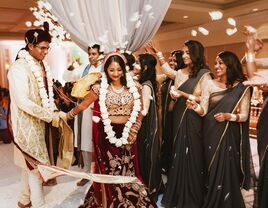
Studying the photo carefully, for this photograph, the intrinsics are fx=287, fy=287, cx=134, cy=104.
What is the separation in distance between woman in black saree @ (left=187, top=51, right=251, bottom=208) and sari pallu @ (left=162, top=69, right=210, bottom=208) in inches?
6.3

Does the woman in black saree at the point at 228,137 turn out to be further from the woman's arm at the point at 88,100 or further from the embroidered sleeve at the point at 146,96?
the woman's arm at the point at 88,100

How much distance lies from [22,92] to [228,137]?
70.5 inches

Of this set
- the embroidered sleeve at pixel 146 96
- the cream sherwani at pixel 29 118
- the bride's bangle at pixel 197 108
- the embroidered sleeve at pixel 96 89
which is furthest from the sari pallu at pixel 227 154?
the cream sherwani at pixel 29 118

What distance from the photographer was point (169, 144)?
3.46 metres

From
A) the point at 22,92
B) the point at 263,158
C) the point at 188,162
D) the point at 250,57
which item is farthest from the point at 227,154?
the point at 22,92

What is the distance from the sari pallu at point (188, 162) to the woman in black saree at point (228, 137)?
160 millimetres

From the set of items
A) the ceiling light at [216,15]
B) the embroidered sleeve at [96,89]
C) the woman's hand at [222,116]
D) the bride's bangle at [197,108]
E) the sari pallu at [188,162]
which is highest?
the ceiling light at [216,15]

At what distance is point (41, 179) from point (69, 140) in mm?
438

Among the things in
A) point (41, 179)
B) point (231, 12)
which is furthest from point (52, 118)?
point (231, 12)

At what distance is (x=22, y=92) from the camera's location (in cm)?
243

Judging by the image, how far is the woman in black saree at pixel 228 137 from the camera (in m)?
2.43

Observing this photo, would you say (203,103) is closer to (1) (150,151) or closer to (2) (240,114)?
(2) (240,114)

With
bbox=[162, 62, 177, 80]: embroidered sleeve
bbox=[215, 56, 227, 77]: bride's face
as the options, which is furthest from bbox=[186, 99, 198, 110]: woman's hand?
bbox=[162, 62, 177, 80]: embroidered sleeve

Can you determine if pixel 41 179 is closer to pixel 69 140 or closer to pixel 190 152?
pixel 69 140
